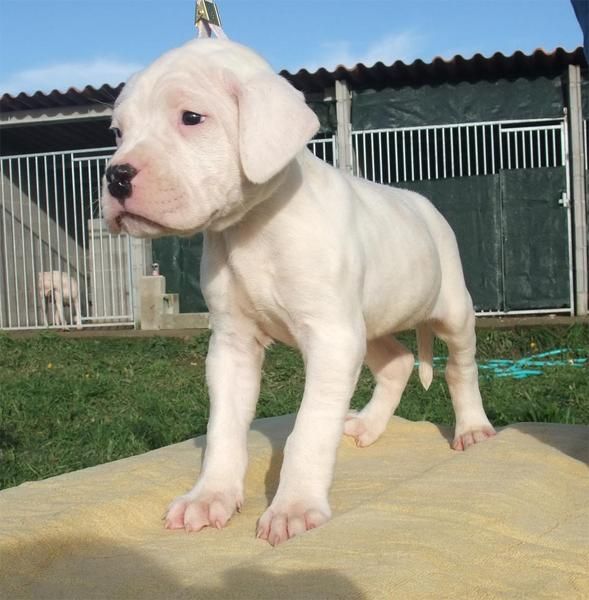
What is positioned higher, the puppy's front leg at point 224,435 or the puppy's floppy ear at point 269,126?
the puppy's floppy ear at point 269,126

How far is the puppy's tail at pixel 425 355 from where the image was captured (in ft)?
12.9

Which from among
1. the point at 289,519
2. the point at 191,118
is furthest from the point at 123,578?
the point at 191,118

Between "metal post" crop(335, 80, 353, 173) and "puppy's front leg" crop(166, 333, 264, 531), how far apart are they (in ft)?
25.3

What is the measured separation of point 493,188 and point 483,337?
2154 millimetres

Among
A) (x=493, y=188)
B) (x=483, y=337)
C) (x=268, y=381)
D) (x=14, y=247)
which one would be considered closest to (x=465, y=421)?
(x=268, y=381)

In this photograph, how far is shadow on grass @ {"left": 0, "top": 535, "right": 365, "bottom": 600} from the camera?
176cm

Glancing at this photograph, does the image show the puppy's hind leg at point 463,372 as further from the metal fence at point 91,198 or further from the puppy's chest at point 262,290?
the metal fence at point 91,198

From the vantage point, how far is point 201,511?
2.54 metres

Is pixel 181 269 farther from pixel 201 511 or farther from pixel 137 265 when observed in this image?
pixel 201 511

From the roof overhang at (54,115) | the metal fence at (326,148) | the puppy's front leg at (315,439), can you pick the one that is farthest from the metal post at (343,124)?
the puppy's front leg at (315,439)

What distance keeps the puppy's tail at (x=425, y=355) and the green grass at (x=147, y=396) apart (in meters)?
1.20

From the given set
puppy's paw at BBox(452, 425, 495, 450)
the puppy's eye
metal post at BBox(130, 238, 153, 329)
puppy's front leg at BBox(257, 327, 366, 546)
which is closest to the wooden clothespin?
the puppy's eye

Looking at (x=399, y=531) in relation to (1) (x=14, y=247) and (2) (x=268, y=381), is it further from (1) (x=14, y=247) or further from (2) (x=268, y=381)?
(1) (x=14, y=247)

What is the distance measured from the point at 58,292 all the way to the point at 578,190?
6.96m
